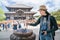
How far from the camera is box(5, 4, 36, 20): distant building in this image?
2.16 meters

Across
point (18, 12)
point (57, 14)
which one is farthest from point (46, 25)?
point (18, 12)

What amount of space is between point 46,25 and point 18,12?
1.36ft

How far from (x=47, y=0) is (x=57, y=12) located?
0.22 metres

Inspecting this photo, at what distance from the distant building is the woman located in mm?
165

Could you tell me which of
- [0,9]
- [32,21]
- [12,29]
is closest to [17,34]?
[12,29]

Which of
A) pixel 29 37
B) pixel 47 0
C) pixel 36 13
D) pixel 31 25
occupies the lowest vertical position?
pixel 29 37

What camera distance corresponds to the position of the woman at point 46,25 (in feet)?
6.94

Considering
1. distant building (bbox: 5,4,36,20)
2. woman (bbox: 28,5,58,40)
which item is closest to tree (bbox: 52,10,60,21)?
woman (bbox: 28,5,58,40)

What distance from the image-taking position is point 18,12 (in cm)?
217

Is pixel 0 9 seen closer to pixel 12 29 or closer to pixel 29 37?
pixel 12 29

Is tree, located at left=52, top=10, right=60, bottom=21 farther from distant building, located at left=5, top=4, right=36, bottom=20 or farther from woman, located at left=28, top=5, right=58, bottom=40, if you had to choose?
distant building, located at left=5, top=4, right=36, bottom=20

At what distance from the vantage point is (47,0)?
7.17ft

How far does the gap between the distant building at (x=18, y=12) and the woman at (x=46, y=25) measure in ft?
0.54

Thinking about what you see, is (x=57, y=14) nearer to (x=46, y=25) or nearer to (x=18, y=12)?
(x=46, y=25)
